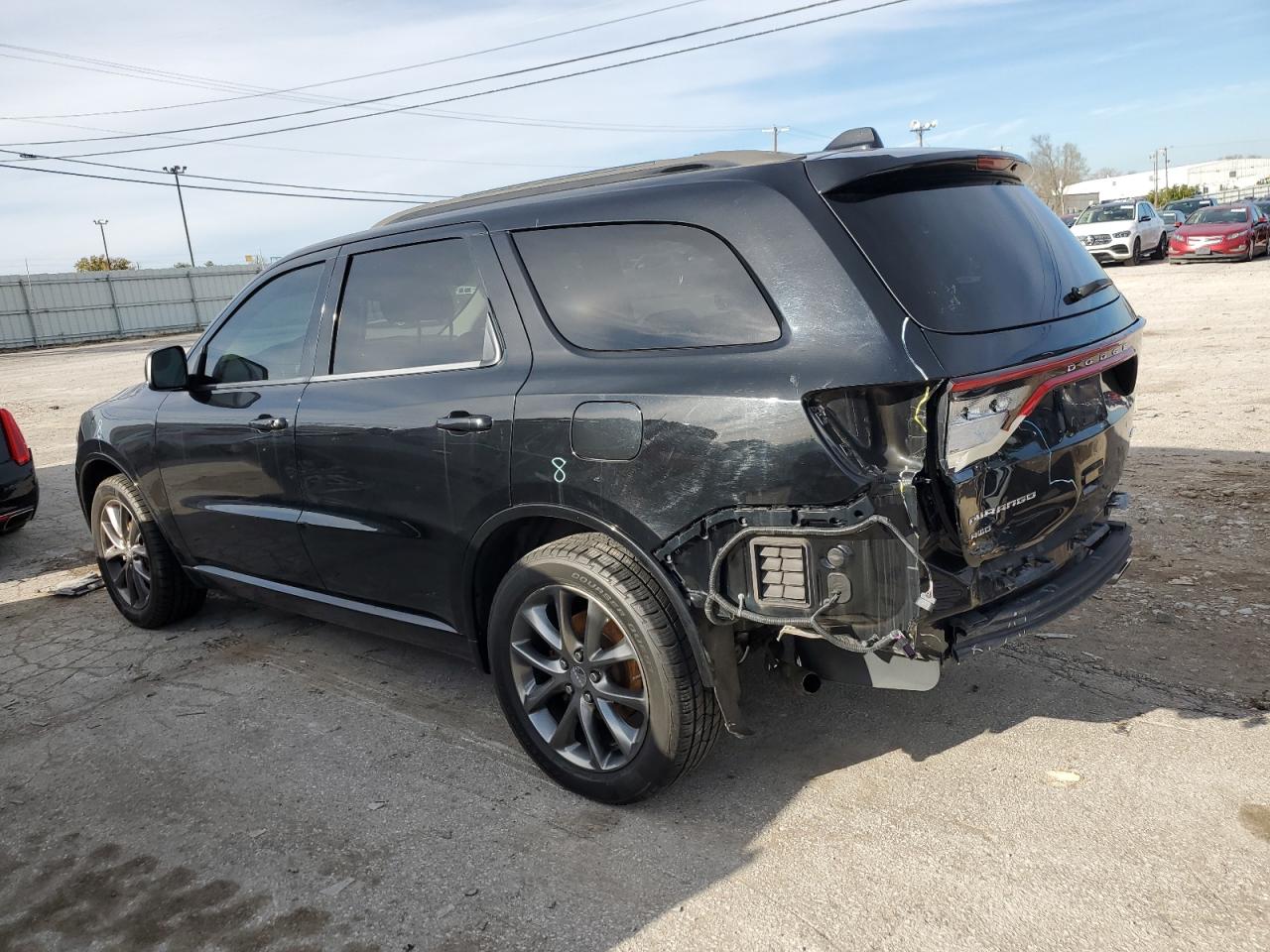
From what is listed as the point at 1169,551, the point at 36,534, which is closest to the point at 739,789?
the point at 1169,551

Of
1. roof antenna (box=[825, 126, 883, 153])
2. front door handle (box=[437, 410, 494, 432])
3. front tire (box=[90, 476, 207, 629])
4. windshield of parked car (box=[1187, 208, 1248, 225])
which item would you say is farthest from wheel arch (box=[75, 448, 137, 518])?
windshield of parked car (box=[1187, 208, 1248, 225])

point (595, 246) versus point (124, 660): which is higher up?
point (595, 246)

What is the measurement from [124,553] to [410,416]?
2566 mm

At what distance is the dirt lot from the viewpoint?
102 inches

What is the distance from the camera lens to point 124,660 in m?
4.70

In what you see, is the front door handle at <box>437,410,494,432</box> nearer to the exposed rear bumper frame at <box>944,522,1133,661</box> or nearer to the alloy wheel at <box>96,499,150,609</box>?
the exposed rear bumper frame at <box>944,522,1133,661</box>

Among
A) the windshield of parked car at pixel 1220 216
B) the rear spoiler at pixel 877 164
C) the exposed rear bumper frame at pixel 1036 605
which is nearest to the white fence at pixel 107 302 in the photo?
the windshield of parked car at pixel 1220 216

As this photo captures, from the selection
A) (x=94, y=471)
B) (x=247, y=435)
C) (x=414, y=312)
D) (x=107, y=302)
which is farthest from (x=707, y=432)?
(x=107, y=302)

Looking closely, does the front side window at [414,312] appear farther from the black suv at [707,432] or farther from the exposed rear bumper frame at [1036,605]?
the exposed rear bumper frame at [1036,605]

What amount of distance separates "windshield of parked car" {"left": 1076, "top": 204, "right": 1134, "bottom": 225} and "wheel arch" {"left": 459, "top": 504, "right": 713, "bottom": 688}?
27164mm

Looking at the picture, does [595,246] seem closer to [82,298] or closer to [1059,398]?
[1059,398]

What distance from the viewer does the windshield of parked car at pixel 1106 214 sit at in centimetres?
2612

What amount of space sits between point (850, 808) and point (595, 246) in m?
1.94

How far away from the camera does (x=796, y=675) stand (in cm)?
297
